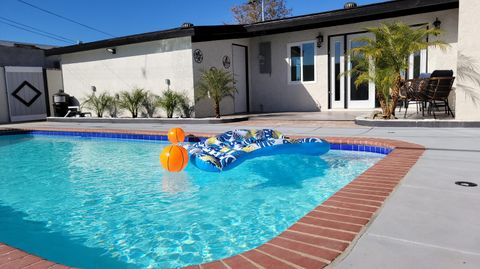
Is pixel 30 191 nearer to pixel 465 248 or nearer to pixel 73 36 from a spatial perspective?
pixel 465 248

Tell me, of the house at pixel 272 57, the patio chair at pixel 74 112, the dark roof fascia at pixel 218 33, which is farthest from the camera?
the patio chair at pixel 74 112

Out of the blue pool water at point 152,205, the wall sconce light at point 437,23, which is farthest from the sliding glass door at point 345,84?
the blue pool water at point 152,205

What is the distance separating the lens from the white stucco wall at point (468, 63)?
24.3 ft

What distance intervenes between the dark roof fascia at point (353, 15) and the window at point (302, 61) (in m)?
0.79

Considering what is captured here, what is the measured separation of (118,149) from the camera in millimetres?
8398

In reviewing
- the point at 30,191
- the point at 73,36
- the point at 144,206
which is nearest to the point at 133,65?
the point at 30,191

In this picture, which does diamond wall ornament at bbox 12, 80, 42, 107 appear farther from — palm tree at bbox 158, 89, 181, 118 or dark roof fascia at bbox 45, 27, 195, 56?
palm tree at bbox 158, 89, 181, 118

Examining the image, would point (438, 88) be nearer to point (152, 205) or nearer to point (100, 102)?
point (152, 205)

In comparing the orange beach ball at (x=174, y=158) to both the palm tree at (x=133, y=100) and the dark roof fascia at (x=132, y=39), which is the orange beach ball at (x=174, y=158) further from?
the palm tree at (x=133, y=100)

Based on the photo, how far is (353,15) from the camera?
37.1 ft

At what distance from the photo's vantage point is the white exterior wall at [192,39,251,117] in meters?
12.9

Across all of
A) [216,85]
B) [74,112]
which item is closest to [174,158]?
[216,85]

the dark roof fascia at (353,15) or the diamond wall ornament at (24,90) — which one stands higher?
the dark roof fascia at (353,15)

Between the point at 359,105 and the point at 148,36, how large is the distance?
8481mm
